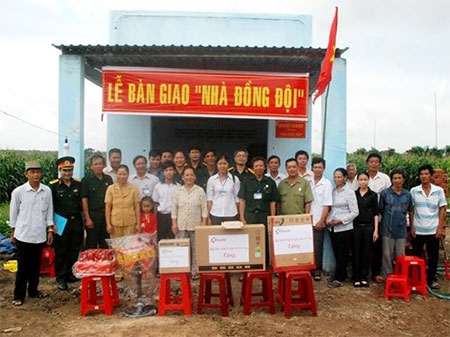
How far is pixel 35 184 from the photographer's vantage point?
530 cm

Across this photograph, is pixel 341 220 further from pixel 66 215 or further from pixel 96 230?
pixel 66 215

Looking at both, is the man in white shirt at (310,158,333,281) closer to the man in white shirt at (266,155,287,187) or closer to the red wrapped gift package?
the man in white shirt at (266,155,287,187)

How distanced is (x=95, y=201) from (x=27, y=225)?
88 cm

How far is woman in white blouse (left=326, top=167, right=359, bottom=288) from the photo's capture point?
5871 mm

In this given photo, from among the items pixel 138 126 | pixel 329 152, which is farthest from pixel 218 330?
pixel 138 126

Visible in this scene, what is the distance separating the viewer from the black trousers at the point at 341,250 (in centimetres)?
597

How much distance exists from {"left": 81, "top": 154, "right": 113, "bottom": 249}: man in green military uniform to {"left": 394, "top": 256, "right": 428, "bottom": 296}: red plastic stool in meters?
3.78

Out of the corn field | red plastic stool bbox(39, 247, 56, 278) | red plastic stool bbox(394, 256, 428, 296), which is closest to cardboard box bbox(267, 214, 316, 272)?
red plastic stool bbox(394, 256, 428, 296)

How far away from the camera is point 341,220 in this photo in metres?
5.88

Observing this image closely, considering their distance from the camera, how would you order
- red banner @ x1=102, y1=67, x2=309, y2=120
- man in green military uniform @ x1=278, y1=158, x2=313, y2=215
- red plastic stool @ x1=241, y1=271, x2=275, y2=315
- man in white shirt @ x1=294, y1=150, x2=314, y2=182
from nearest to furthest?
red plastic stool @ x1=241, y1=271, x2=275, y2=315, man in green military uniform @ x1=278, y1=158, x2=313, y2=215, man in white shirt @ x1=294, y1=150, x2=314, y2=182, red banner @ x1=102, y1=67, x2=309, y2=120

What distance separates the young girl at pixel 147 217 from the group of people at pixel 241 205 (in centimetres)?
1

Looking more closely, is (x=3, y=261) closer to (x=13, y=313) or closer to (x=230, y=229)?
(x=13, y=313)

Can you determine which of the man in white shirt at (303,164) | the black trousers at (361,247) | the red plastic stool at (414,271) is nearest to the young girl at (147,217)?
the man in white shirt at (303,164)

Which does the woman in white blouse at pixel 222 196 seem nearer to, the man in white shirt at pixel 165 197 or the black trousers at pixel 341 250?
the man in white shirt at pixel 165 197
